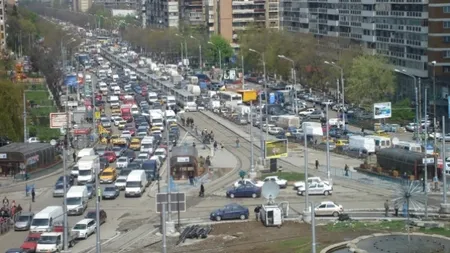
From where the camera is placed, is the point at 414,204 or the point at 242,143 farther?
the point at 242,143

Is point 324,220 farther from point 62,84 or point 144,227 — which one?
point 62,84

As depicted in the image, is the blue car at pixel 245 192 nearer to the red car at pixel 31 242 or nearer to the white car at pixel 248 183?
the white car at pixel 248 183

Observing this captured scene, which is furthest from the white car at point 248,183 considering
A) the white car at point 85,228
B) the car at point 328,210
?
the white car at point 85,228

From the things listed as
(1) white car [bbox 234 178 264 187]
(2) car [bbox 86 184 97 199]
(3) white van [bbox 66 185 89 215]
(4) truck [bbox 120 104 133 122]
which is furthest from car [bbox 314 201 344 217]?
(4) truck [bbox 120 104 133 122]

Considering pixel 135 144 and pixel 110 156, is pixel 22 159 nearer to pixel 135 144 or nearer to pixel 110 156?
pixel 110 156

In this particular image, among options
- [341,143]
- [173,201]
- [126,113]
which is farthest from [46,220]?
[126,113]

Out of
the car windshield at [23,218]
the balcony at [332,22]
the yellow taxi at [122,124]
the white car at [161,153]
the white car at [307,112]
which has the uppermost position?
the balcony at [332,22]

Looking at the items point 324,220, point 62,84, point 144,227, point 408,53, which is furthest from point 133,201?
point 62,84
